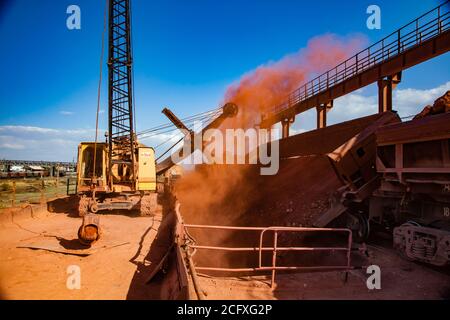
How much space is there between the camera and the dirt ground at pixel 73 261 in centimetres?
532

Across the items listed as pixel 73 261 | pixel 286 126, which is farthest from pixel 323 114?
pixel 73 261

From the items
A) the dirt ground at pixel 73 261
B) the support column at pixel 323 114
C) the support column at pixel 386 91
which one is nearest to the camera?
the dirt ground at pixel 73 261

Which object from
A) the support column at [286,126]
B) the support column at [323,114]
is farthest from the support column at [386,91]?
the support column at [286,126]

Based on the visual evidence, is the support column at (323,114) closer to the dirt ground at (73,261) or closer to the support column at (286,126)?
the support column at (286,126)

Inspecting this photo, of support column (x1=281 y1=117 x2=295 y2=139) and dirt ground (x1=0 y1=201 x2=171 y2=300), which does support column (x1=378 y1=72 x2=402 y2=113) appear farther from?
dirt ground (x1=0 y1=201 x2=171 y2=300)

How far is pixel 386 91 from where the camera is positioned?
14906 millimetres

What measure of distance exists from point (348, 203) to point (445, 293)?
360 centimetres

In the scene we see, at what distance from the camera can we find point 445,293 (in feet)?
15.8

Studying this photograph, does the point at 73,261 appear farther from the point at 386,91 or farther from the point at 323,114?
the point at 323,114

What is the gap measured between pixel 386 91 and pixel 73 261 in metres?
15.9

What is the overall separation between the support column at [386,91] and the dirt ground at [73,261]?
13.1 metres

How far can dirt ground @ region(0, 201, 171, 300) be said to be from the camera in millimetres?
5320

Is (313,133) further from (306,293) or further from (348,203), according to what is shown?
(306,293)
